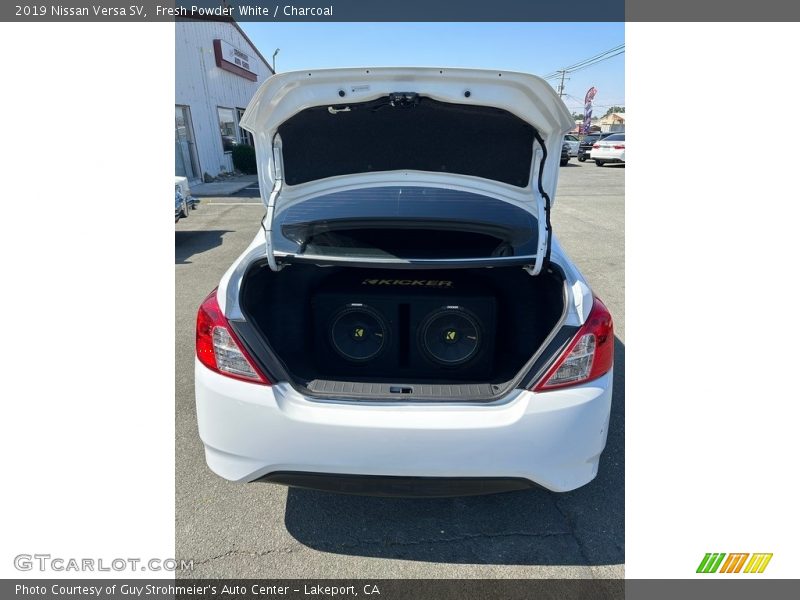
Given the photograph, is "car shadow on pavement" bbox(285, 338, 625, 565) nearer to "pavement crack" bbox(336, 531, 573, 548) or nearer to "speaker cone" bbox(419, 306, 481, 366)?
"pavement crack" bbox(336, 531, 573, 548)

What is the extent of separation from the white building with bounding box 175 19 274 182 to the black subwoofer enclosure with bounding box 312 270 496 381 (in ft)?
43.8

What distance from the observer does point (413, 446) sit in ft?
5.06

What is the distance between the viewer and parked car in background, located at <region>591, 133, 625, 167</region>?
60.8 feet

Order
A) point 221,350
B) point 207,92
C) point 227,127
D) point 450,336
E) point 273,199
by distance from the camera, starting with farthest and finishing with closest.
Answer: point 227,127 → point 207,92 → point 450,336 → point 273,199 → point 221,350

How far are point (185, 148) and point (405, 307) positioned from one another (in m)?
14.3

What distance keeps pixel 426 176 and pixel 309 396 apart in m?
1.28

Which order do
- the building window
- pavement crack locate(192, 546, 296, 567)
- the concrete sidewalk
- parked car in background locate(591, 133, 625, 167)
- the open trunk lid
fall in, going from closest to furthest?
the open trunk lid < pavement crack locate(192, 546, 296, 567) < the concrete sidewalk < the building window < parked car in background locate(591, 133, 625, 167)

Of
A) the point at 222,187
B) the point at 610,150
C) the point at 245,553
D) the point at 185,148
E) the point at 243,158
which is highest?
the point at 610,150

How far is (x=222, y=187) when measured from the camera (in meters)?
13.5

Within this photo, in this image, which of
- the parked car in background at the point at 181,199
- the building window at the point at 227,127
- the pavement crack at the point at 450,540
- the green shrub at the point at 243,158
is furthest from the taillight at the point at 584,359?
the green shrub at the point at 243,158

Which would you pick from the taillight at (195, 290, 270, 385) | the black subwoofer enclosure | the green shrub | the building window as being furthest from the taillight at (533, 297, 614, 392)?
the green shrub

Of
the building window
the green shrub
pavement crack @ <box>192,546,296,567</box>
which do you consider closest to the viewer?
pavement crack @ <box>192,546,296,567</box>
